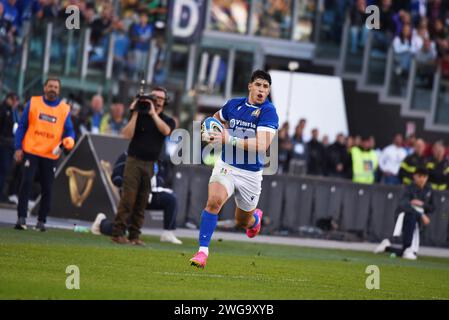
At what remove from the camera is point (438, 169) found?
2831 centimetres

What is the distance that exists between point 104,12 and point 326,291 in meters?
16.6

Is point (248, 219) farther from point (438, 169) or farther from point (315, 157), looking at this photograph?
point (315, 157)

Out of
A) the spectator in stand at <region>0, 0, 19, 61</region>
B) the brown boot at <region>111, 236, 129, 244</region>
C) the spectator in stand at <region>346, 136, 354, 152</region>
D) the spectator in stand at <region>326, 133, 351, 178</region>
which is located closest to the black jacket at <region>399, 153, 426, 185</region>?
the spectator in stand at <region>326, 133, 351, 178</region>

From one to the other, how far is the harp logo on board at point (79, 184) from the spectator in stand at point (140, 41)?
8.12 metres

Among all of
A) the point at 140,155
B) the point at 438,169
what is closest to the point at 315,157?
the point at 438,169

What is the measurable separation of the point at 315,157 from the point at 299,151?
792 millimetres

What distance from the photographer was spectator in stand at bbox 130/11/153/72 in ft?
98.7

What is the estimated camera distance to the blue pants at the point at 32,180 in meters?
19.0

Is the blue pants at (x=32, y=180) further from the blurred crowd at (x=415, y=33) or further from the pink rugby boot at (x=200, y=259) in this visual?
the blurred crowd at (x=415, y=33)

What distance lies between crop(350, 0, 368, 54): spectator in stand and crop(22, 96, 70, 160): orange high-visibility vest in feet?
59.9

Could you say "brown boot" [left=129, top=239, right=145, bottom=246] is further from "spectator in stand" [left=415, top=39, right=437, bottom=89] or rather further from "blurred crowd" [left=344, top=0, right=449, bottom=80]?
"spectator in stand" [left=415, top=39, right=437, bottom=89]

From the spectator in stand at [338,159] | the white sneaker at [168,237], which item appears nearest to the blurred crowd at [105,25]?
the spectator in stand at [338,159]

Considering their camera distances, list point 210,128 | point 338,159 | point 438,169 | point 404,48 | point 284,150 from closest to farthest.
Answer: point 210,128 → point 438,169 → point 284,150 → point 338,159 → point 404,48
